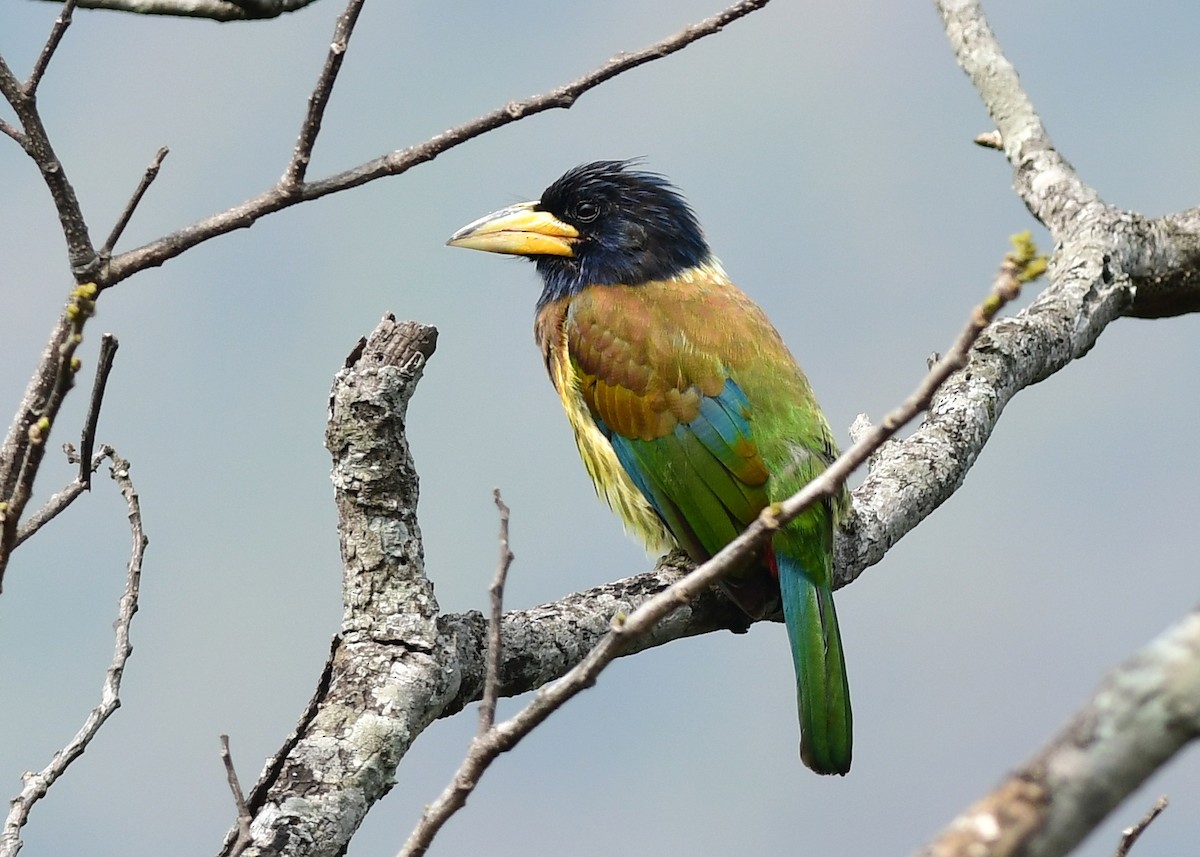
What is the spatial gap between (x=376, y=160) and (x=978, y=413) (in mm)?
2273

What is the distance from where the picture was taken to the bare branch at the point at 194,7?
295 cm

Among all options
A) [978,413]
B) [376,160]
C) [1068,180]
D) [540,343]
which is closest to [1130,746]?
[376,160]

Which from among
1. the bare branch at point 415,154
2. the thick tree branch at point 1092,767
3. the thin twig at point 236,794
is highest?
the bare branch at point 415,154

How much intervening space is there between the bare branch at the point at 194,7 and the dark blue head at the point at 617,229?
1.89 meters

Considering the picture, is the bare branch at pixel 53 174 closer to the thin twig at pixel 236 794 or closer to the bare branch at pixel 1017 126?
the thin twig at pixel 236 794

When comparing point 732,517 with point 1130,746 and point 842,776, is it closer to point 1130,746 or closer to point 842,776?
point 842,776

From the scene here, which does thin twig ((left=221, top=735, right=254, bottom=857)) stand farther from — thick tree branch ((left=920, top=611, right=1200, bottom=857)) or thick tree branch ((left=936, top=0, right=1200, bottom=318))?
thick tree branch ((left=936, top=0, right=1200, bottom=318))

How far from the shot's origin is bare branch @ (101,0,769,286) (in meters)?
2.78

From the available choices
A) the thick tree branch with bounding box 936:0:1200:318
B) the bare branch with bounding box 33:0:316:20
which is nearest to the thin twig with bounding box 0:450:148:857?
the bare branch with bounding box 33:0:316:20

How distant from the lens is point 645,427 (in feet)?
13.6

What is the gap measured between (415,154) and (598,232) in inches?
82.3

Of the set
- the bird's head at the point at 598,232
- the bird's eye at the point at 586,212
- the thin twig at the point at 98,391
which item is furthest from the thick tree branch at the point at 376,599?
the bird's eye at the point at 586,212

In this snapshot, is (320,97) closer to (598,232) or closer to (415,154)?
(415,154)

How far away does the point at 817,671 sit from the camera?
3.67 metres
